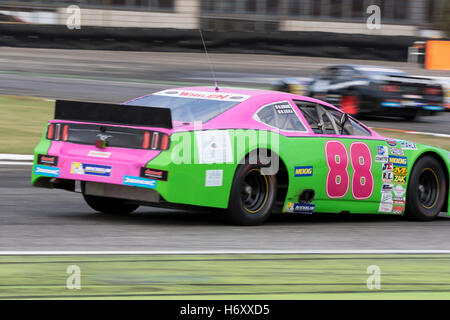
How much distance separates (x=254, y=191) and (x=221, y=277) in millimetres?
2219

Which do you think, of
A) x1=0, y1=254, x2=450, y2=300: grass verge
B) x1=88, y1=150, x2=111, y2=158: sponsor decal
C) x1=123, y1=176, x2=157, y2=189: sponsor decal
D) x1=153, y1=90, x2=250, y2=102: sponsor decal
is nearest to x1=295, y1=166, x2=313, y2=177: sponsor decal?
x1=153, y1=90, x2=250, y2=102: sponsor decal

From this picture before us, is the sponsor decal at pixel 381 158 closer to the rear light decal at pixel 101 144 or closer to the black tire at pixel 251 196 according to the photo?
the black tire at pixel 251 196

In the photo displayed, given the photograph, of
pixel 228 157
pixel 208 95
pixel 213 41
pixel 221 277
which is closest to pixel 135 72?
pixel 213 41

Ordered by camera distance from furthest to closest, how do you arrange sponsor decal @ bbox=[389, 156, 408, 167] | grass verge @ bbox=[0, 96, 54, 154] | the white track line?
1. grass verge @ bbox=[0, 96, 54, 154]
2. sponsor decal @ bbox=[389, 156, 408, 167]
3. the white track line

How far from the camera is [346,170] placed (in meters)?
8.23

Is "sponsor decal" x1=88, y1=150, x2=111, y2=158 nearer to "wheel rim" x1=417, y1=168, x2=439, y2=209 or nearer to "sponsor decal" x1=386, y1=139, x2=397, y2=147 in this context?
"sponsor decal" x1=386, y1=139, x2=397, y2=147

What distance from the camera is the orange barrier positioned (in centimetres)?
2753

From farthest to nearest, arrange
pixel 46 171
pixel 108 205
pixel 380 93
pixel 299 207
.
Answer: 1. pixel 380 93
2. pixel 108 205
3. pixel 299 207
4. pixel 46 171

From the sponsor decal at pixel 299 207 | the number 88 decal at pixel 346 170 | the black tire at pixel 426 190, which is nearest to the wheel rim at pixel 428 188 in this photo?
the black tire at pixel 426 190

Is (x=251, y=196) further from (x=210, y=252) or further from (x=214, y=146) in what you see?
(x=210, y=252)

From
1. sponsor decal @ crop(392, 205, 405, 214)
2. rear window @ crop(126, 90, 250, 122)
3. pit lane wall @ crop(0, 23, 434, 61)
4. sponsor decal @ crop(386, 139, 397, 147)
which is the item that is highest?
pit lane wall @ crop(0, 23, 434, 61)

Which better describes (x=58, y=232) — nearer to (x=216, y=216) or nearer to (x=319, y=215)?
(x=216, y=216)

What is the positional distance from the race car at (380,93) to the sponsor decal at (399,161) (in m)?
10.5

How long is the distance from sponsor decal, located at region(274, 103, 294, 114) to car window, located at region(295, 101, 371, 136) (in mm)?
158
